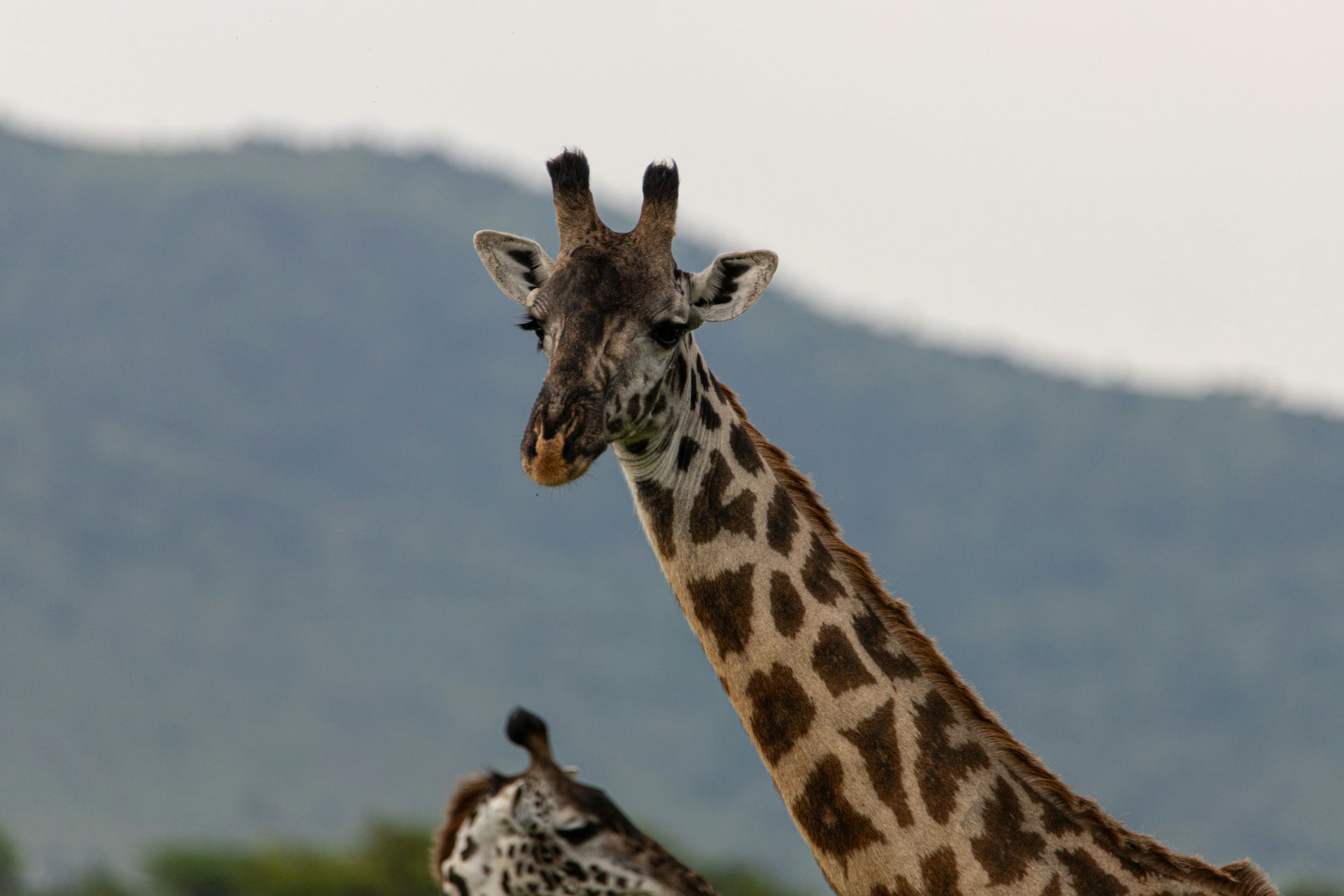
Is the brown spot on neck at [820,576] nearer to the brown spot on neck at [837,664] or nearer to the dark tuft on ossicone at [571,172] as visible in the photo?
the brown spot on neck at [837,664]

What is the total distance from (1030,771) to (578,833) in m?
2.77

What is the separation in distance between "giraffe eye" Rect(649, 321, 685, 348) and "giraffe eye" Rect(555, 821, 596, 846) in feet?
8.78

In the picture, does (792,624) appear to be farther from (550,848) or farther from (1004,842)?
(550,848)

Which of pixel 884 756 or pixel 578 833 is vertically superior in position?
pixel 884 756

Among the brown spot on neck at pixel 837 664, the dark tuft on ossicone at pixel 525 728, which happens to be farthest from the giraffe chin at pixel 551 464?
the brown spot on neck at pixel 837 664

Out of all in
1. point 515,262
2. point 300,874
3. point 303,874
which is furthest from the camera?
point 300,874

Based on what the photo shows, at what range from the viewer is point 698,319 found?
8594mm

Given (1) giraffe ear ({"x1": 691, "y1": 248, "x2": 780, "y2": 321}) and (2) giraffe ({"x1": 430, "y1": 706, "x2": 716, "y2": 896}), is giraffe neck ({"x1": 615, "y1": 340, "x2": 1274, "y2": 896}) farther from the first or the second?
(2) giraffe ({"x1": 430, "y1": 706, "x2": 716, "y2": 896})

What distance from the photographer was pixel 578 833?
6367 millimetres

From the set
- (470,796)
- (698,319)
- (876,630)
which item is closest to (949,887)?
(876,630)

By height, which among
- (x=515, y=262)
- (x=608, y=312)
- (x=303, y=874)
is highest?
(x=303, y=874)

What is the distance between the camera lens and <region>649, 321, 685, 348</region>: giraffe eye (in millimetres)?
8117

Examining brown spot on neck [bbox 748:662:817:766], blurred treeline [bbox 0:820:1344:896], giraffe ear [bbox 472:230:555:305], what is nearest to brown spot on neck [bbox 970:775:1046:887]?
brown spot on neck [bbox 748:662:817:766]

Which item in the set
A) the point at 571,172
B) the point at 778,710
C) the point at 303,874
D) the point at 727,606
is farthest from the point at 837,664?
the point at 303,874
